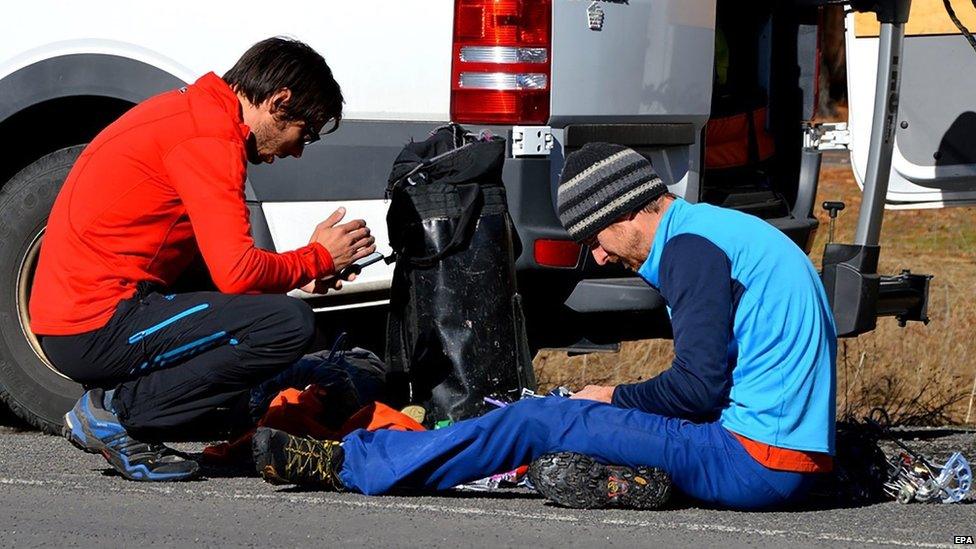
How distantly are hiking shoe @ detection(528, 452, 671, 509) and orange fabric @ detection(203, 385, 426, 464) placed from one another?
749 millimetres

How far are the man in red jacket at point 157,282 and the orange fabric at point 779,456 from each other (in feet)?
4.30

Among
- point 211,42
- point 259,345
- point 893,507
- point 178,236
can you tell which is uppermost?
point 211,42

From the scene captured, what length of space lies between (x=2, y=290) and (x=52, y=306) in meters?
1.15

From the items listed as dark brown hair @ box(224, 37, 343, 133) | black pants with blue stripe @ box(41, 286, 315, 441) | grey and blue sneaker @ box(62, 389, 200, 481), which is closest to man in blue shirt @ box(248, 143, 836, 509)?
black pants with blue stripe @ box(41, 286, 315, 441)

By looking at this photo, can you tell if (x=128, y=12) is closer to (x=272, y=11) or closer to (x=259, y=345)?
(x=272, y=11)

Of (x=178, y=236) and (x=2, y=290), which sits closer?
(x=178, y=236)

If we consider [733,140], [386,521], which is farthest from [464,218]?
[733,140]

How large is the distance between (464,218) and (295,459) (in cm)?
120

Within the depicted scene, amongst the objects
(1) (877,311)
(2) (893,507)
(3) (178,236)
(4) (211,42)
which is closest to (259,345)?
(3) (178,236)

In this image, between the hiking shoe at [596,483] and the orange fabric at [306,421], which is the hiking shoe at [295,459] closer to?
the orange fabric at [306,421]

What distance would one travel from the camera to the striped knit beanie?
4.19 metres

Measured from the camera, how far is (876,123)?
5867 millimetres

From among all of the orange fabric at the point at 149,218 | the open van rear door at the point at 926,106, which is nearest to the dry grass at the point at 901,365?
the open van rear door at the point at 926,106

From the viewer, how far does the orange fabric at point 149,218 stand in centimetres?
445
